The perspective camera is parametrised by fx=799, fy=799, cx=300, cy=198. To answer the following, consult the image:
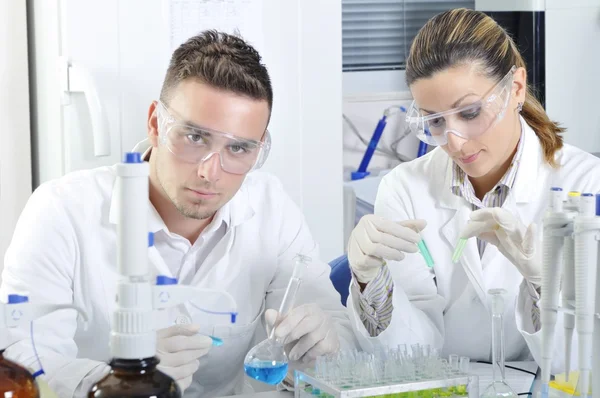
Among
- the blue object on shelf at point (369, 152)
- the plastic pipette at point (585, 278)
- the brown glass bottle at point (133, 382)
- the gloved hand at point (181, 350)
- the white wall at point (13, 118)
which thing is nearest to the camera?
the brown glass bottle at point (133, 382)

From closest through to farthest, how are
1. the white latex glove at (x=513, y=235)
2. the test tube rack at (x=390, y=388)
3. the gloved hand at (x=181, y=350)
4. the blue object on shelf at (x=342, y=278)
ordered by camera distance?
the test tube rack at (x=390, y=388), the gloved hand at (x=181, y=350), the white latex glove at (x=513, y=235), the blue object on shelf at (x=342, y=278)

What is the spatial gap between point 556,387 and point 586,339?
0.40 ft

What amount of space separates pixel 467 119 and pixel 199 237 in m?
0.69

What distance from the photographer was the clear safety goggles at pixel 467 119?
1.84 metres

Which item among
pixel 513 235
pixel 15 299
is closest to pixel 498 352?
pixel 513 235

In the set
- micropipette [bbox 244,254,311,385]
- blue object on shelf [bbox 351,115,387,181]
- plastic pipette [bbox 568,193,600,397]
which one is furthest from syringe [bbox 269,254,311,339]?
blue object on shelf [bbox 351,115,387,181]

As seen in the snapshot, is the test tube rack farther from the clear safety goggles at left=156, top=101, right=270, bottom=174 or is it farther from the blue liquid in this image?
the clear safety goggles at left=156, top=101, right=270, bottom=174

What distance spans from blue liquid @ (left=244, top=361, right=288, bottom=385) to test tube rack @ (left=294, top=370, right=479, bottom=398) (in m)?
0.07

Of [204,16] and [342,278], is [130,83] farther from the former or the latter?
[342,278]

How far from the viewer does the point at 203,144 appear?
5.63 feet

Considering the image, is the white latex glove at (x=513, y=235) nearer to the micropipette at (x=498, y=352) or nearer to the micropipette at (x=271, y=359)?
the micropipette at (x=498, y=352)

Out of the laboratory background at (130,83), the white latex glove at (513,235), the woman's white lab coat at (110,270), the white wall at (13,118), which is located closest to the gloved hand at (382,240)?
the white latex glove at (513,235)

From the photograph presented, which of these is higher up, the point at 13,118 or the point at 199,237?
the point at 13,118

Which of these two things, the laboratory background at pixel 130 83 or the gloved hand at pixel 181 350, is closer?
the gloved hand at pixel 181 350
